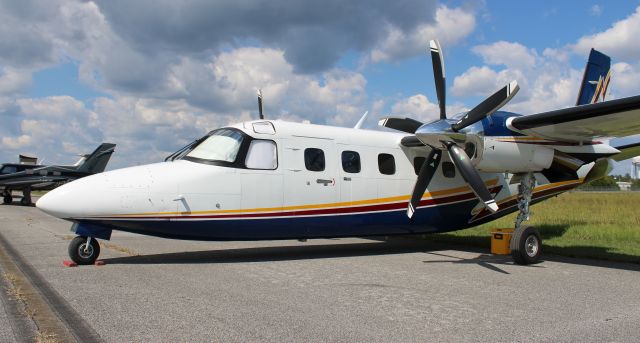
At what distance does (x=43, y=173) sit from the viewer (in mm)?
38719

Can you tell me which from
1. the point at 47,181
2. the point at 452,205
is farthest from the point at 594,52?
the point at 47,181

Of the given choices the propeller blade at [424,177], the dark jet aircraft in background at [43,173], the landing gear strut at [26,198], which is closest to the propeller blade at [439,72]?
the propeller blade at [424,177]

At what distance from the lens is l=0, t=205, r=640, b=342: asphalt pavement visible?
5176 mm

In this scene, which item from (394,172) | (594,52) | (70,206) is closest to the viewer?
(70,206)

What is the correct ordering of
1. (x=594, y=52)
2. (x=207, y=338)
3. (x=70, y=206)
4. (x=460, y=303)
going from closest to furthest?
(x=207, y=338) → (x=460, y=303) → (x=70, y=206) → (x=594, y=52)

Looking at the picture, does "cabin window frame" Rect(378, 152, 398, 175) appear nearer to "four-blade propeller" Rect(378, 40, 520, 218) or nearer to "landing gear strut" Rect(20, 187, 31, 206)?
"four-blade propeller" Rect(378, 40, 520, 218)

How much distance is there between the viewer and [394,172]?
12.0 metres

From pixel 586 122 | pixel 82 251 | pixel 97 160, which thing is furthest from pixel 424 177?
pixel 97 160

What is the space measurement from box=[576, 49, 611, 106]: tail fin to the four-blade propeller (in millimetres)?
5136

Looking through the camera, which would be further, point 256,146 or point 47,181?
point 47,181

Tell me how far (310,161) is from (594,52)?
367 inches

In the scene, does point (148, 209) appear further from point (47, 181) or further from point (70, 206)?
point (47, 181)

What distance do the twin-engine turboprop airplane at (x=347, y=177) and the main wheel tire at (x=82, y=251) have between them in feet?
0.06

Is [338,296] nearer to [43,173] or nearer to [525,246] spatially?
[525,246]
